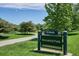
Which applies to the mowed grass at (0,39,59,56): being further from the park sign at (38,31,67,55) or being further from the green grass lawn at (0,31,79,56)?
the park sign at (38,31,67,55)

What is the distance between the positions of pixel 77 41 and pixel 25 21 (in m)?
1.59

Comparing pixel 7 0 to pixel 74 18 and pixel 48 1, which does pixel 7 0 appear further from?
pixel 74 18

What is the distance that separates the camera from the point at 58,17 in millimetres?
6312

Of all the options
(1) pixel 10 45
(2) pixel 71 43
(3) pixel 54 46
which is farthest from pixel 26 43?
(2) pixel 71 43

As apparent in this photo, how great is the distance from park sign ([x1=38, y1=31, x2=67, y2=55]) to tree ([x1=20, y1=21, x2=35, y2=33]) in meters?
0.32

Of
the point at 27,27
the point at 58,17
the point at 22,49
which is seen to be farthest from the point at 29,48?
the point at 58,17

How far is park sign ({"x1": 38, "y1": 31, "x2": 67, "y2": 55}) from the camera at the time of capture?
5.69 meters

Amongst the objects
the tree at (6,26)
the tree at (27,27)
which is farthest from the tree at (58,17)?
the tree at (6,26)

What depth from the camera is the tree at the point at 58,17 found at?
6180mm

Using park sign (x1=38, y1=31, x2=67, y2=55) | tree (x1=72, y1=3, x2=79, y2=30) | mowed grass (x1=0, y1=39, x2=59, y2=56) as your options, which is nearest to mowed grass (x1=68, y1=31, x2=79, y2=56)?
tree (x1=72, y1=3, x2=79, y2=30)

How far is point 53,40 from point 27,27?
92cm

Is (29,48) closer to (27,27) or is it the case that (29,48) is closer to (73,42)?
(27,27)

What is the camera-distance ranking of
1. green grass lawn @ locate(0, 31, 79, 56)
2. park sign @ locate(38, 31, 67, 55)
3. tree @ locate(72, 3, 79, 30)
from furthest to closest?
tree @ locate(72, 3, 79, 30) → green grass lawn @ locate(0, 31, 79, 56) → park sign @ locate(38, 31, 67, 55)

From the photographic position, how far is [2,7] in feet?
19.8
